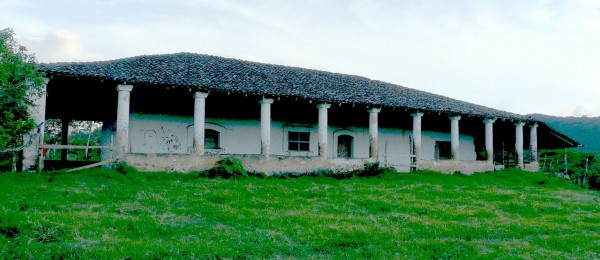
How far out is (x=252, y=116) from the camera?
18.9 metres

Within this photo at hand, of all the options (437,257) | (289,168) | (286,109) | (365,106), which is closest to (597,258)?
(437,257)

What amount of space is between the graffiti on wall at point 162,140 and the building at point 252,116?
→ 3 cm

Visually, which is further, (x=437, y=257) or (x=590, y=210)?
(x=590, y=210)

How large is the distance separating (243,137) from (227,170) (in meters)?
3.96

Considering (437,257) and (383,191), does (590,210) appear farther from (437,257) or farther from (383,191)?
(437,257)

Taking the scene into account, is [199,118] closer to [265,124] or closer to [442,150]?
[265,124]

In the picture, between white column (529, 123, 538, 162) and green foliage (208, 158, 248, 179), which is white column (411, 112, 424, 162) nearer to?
white column (529, 123, 538, 162)

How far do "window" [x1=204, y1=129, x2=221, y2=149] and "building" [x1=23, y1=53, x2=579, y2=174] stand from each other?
0.12ft

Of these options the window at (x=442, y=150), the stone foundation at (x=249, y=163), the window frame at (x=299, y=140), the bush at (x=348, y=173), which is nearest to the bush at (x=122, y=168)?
the stone foundation at (x=249, y=163)

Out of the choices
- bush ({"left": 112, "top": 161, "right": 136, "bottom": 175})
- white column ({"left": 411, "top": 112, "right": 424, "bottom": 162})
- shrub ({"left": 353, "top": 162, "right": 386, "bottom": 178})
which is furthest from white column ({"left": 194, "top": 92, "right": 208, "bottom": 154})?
white column ({"left": 411, "top": 112, "right": 424, "bottom": 162})

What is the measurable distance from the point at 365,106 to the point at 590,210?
28.0 ft

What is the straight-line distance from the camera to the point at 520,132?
73.4 feet

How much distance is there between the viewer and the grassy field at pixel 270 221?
6.61m

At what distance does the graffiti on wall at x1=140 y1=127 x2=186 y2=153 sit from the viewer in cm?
1706
